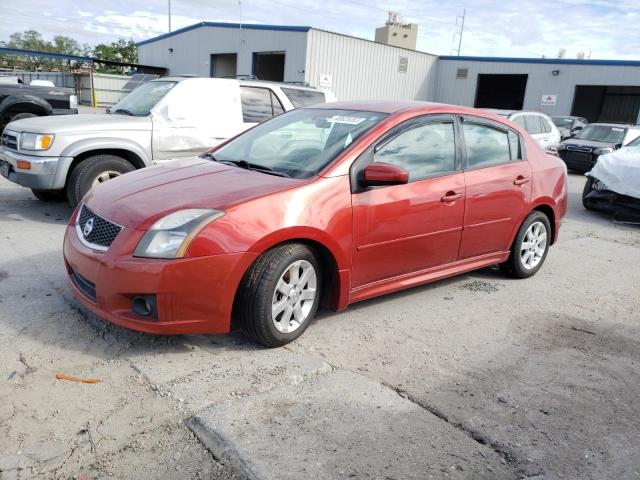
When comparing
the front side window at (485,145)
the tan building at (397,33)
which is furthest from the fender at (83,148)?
the tan building at (397,33)

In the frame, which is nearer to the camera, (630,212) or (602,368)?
(602,368)

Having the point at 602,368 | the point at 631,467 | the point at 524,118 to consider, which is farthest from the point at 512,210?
the point at 524,118

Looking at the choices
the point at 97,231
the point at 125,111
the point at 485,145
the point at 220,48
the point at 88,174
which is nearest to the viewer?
the point at 97,231

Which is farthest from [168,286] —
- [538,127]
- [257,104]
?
[538,127]

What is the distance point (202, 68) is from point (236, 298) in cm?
3167

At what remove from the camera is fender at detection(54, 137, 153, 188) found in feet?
20.8

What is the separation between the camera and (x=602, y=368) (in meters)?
3.72

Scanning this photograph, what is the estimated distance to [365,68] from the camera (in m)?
27.8

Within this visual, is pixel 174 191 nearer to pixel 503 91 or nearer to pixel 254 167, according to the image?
pixel 254 167

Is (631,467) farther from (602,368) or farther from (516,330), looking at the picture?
(516,330)

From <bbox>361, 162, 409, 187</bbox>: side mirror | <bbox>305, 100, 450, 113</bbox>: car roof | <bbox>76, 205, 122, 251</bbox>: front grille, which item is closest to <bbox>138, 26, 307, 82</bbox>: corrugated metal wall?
<bbox>305, 100, 450, 113</bbox>: car roof

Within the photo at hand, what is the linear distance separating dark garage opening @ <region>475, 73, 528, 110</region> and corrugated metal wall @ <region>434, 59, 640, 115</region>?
13.7ft

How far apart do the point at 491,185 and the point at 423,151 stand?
80cm

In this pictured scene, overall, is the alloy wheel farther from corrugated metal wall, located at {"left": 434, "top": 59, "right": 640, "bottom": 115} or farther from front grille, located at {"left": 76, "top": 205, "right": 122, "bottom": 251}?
corrugated metal wall, located at {"left": 434, "top": 59, "right": 640, "bottom": 115}
